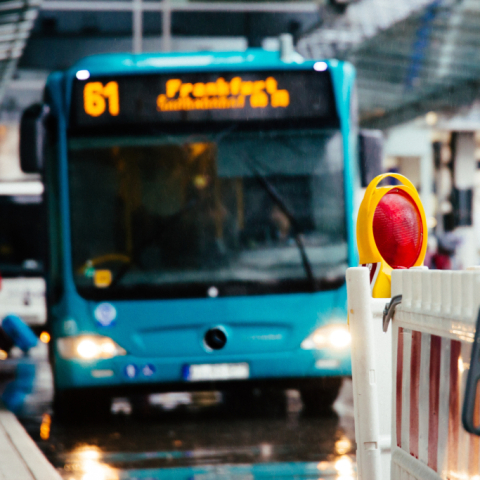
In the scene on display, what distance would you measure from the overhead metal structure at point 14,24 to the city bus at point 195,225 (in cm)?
923

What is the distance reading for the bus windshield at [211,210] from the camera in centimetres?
882

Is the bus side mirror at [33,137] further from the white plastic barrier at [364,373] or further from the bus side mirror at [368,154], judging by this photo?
the white plastic barrier at [364,373]

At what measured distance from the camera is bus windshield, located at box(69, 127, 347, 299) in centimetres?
882

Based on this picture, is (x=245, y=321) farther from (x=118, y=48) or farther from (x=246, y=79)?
(x=118, y=48)

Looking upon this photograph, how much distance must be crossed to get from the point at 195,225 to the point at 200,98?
3.60 ft

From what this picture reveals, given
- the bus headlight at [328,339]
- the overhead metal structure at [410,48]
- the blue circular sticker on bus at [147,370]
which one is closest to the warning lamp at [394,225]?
the bus headlight at [328,339]

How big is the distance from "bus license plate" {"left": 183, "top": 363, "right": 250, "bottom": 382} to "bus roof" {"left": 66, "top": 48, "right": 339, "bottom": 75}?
254 centimetres

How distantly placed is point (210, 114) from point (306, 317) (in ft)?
6.20

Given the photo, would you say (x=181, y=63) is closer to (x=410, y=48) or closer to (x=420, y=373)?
(x=420, y=373)

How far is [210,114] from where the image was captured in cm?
908

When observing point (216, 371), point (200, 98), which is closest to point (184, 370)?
point (216, 371)

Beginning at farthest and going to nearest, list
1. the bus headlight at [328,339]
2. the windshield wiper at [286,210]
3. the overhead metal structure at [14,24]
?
the overhead metal structure at [14,24] < the windshield wiper at [286,210] < the bus headlight at [328,339]

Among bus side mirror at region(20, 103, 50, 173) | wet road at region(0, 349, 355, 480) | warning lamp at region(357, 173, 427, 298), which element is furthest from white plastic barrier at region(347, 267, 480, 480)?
bus side mirror at region(20, 103, 50, 173)

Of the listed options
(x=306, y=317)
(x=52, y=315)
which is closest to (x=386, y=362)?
(x=306, y=317)
